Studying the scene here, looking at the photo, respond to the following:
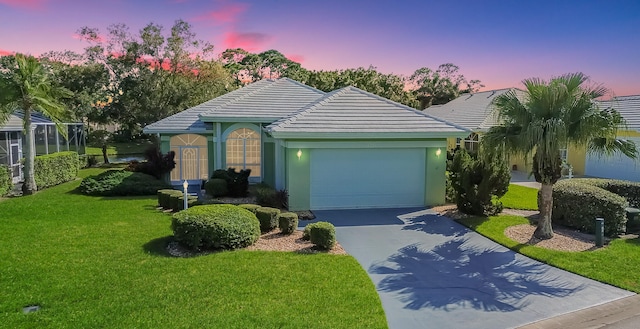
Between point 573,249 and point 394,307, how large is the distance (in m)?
6.37

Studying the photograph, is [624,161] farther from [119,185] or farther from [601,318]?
[119,185]

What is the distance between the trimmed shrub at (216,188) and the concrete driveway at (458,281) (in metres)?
6.44

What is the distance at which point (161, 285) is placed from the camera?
785cm

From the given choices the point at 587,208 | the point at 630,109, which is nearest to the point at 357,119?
the point at 587,208

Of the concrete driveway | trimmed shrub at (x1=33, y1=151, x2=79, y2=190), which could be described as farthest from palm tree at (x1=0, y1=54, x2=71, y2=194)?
the concrete driveway

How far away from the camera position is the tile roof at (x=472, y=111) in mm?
28531

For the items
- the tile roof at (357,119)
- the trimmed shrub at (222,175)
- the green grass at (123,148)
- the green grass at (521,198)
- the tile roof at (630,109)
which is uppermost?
the tile roof at (630,109)

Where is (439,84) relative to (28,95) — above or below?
above

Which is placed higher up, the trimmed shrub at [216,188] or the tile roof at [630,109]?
the tile roof at [630,109]

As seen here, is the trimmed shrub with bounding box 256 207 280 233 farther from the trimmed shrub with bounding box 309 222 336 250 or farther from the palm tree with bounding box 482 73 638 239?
the palm tree with bounding box 482 73 638 239

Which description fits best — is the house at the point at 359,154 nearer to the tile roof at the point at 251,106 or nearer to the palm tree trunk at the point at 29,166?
the tile roof at the point at 251,106

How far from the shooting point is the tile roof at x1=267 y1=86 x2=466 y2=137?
48.9ft

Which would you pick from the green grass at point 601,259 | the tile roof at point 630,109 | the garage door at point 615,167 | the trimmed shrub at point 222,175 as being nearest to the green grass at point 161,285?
the green grass at point 601,259

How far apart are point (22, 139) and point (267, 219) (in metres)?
18.4
